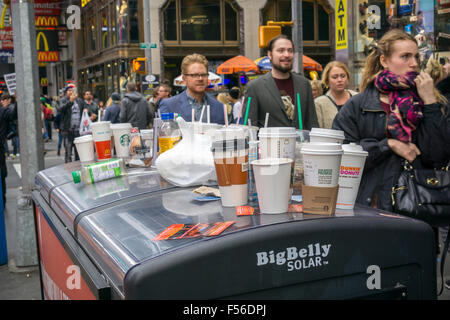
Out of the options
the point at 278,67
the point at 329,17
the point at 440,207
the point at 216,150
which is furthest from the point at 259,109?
the point at 329,17

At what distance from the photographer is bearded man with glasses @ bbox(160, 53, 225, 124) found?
4.82 m

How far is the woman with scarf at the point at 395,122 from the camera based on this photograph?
3.04 meters

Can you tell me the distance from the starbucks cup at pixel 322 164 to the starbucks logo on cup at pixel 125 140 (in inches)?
75.2

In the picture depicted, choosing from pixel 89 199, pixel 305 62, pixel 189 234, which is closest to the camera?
pixel 189 234

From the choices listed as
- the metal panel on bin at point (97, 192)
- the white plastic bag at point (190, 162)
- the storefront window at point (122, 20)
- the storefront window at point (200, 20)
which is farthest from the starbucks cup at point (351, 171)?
the storefront window at point (200, 20)

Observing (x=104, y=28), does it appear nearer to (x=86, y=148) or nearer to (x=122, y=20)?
(x=122, y=20)

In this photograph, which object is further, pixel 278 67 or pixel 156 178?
pixel 278 67

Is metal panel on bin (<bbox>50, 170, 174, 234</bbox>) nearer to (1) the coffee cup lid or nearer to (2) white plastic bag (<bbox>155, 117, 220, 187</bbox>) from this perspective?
(2) white plastic bag (<bbox>155, 117, 220, 187</bbox>)

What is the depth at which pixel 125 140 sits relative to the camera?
3.61 metres

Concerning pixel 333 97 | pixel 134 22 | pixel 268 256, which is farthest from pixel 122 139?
pixel 134 22

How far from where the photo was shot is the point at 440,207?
3.05 metres

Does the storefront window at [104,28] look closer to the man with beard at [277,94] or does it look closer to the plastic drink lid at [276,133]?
the man with beard at [277,94]

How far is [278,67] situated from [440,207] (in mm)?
2256

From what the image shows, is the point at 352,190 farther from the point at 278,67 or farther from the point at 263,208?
the point at 278,67
